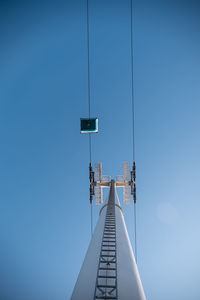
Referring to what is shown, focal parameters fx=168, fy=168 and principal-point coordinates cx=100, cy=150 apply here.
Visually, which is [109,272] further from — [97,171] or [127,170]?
[127,170]

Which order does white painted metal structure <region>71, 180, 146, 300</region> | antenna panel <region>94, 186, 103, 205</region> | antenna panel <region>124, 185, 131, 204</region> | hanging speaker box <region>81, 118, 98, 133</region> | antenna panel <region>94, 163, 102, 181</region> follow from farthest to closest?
antenna panel <region>94, 186, 103, 205</region>
antenna panel <region>124, 185, 131, 204</region>
antenna panel <region>94, 163, 102, 181</region>
hanging speaker box <region>81, 118, 98, 133</region>
white painted metal structure <region>71, 180, 146, 300</region>

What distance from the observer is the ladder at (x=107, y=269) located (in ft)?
13.9

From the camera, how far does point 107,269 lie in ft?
16.5

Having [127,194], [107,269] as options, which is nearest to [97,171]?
[127,194]

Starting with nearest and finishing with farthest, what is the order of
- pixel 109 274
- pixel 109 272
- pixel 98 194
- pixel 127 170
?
1. pixel 109 274
2. pixel 109 272
3. pixel 127 170
4. pixel 98 194

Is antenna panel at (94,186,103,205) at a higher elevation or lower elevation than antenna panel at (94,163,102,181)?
lower

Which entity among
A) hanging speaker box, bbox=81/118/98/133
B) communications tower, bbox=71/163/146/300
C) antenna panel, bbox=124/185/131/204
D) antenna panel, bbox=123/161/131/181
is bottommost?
antenna panel, bbox=124/185/131/204

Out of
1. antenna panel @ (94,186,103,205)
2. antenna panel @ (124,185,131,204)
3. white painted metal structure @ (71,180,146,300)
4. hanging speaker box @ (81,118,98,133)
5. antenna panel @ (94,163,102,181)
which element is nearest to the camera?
white painted metal structure @ (71,180,146,300)

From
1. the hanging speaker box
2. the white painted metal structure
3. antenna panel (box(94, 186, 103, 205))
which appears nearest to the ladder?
the white painted metal structure

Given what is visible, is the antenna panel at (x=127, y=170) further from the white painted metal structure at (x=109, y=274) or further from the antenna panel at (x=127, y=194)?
the white painted metal structure at (x=109, y=274)

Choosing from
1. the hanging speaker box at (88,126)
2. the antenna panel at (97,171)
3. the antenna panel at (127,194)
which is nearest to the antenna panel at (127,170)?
the antenna panel at (127,194)

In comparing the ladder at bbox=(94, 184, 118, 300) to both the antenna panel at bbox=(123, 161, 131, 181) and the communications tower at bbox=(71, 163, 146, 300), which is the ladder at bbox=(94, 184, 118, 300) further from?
the antenna panel at bbox=(123, 161, 131, 181)

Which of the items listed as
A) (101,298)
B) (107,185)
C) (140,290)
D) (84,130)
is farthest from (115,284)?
(107,185)

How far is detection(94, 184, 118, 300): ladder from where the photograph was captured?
4.23 m
